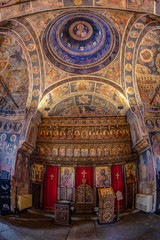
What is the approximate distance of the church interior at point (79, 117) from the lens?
9781 millimetres

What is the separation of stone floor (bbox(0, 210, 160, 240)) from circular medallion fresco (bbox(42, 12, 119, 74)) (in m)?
9.66

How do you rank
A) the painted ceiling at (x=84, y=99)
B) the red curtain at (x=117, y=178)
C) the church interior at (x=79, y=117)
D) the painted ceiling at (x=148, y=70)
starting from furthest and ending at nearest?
the painted ceiling at (x=84, y=99), the red curtain at (x=117, y=178), the painted ceiling at (x=148, y=70), the church interior at (x=79, y=117)

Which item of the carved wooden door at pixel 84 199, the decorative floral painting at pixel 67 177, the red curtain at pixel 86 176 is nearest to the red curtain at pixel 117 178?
the red curtain at pixel 86 176

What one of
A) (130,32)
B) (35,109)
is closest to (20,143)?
(35,109)

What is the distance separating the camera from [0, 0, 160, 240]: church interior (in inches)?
385

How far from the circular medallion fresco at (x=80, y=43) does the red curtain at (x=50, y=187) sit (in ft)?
24.4

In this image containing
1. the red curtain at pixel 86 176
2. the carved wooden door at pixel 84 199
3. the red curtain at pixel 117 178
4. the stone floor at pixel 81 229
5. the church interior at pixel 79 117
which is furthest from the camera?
the red curtain at pixel 86 176

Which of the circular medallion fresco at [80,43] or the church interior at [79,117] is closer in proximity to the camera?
the church interior at [79,117]

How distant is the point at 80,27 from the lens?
39.0ft

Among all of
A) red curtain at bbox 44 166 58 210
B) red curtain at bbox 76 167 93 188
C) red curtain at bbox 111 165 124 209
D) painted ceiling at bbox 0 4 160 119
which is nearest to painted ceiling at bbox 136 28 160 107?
painted ceiling at bbox 0 4 160 119

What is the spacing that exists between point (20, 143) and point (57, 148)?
113 inches

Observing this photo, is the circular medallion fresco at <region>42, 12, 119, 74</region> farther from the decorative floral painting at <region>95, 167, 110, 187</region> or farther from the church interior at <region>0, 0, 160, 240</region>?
the decorative floral painting at <region>95, 167, 110, 187</region>

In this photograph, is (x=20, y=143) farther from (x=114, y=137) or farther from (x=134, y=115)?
(x=134, y=115)

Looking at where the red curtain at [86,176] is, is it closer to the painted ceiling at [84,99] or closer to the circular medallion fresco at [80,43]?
the painted ceiling at [84,99]
